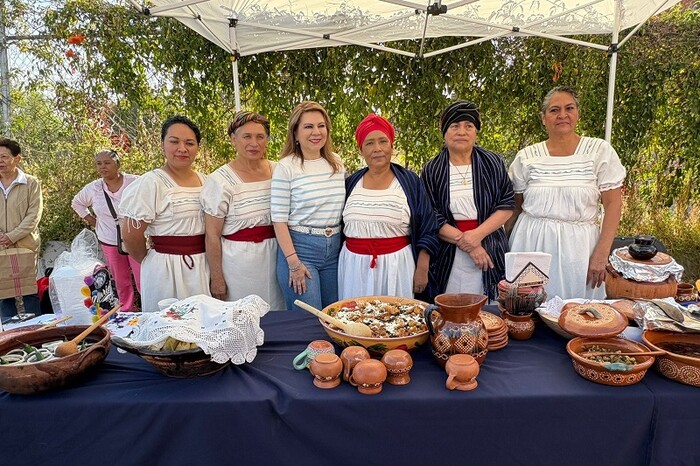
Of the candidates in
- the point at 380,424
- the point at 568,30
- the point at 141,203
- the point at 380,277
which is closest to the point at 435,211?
the point at 380,277

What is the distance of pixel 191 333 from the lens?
4.38ft

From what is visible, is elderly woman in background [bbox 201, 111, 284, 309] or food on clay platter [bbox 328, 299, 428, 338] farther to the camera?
elderly woman in background [bbox 201, 111, 284, 309]

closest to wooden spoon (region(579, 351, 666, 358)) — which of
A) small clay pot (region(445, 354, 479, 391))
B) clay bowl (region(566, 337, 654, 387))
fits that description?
clay bowl (region(566, 337, 654, 387))

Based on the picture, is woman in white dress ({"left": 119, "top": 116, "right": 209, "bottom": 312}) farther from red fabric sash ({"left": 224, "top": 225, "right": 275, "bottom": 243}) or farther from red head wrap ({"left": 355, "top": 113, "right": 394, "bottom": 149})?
red head wrap ({"left": 355, "top": 113, "right": 394, "bottom": 149})

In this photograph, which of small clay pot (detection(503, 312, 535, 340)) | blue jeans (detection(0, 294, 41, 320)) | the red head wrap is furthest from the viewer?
blue jeans (detection(0, 294, 41, 320))

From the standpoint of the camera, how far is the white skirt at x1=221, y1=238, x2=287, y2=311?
2338 mm

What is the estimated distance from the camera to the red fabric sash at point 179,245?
7.48 ft

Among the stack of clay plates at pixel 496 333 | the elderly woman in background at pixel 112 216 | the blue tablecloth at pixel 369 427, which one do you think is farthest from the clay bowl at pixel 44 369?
the elderly woman in background at pixel 112 216

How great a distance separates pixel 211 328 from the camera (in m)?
1.39

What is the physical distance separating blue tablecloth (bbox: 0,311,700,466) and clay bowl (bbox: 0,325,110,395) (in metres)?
0.04

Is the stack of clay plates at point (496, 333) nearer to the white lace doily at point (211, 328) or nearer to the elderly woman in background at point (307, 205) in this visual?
the white lace doily at point (211, 328)

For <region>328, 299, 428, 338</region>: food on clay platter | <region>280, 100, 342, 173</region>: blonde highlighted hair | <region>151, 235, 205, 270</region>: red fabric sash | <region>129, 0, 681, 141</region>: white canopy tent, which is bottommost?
<region>328, 299, 428, 338</region>: food on clay platter

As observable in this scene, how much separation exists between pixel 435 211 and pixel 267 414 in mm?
1413

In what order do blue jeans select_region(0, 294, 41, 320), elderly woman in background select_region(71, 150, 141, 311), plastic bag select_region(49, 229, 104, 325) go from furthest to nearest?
blue jeans select_region(0, 294, 41, 320)
elderly woman in background select_region(71, 150, 141, 311)
plastic bag select_region(49, 229, 104, 325)
